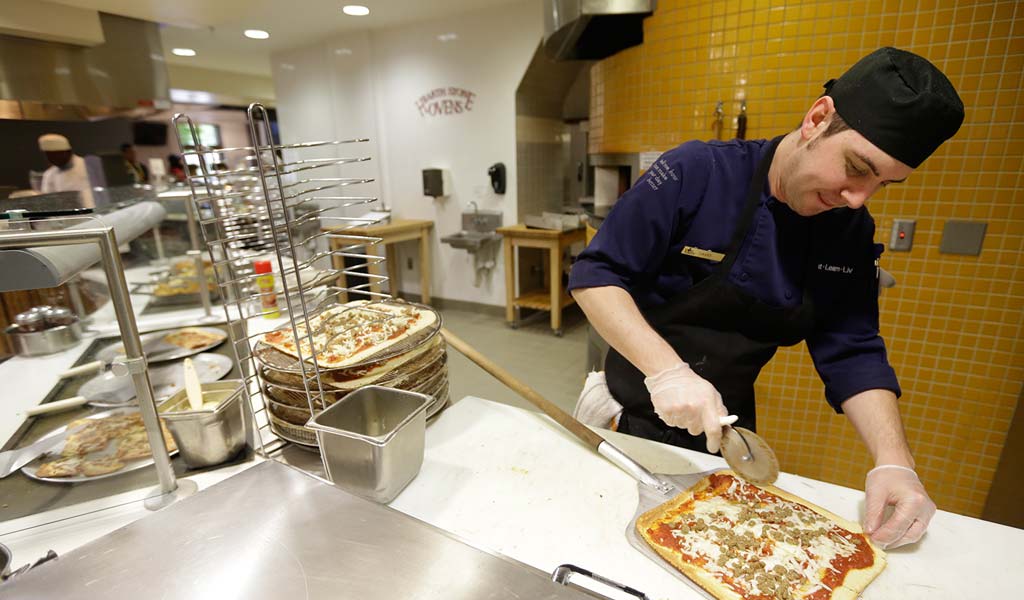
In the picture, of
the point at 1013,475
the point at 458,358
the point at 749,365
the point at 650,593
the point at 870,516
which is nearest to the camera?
the point at 650,593

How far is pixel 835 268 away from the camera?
42.9 inches

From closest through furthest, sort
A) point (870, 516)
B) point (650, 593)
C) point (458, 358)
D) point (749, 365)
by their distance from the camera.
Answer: point (650, 593) → point (870, 516) → point (749, 365) → point (458, 358)

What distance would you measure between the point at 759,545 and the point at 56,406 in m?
1.67

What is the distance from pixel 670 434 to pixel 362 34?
509 cm

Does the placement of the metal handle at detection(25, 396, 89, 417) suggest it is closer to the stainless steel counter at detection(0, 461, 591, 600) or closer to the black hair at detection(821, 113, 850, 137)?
the stainless steel counter at detection(0, 461, 591, 600)

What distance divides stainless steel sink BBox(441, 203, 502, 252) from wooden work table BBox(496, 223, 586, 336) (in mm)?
250

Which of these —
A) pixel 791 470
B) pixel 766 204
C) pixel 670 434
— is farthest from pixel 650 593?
pixel 791 470

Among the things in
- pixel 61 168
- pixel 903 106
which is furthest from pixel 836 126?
pixel 61 168

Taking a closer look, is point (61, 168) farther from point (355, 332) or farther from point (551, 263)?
point (551, 263)

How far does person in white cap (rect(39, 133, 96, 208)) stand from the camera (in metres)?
2.64

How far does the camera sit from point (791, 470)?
7.18 feet

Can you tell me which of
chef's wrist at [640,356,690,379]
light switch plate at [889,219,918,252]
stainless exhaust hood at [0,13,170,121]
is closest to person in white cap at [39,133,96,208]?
stainless exhaust hood at [0,13,170,121]

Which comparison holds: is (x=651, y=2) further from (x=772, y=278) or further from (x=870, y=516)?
(x=870, y=516)

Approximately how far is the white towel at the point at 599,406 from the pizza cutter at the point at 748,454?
39cm
